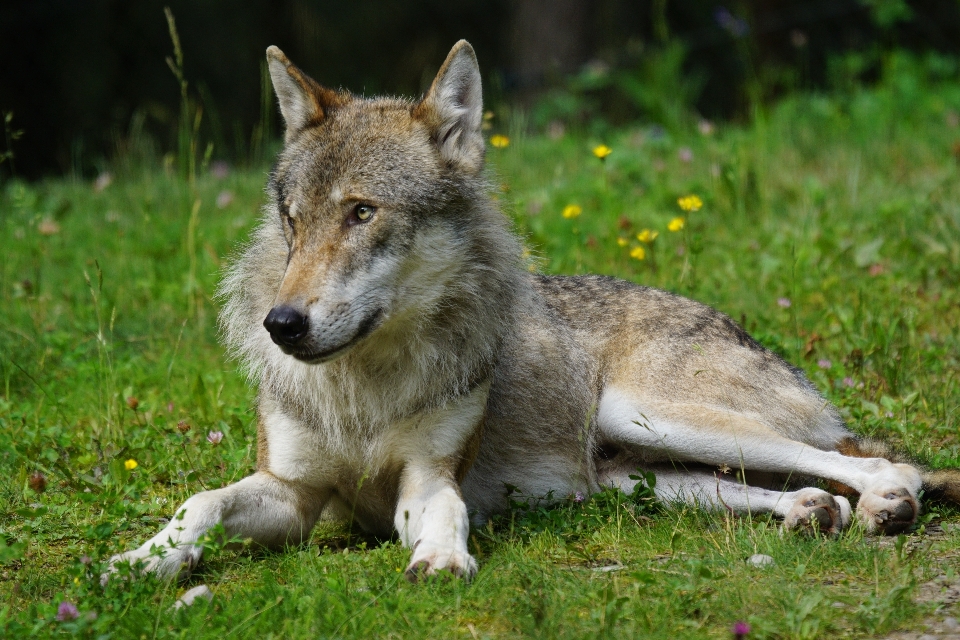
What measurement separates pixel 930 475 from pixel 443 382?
2004 mm

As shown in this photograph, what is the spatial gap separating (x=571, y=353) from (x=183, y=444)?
1.84m

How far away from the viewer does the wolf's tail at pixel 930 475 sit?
4.07 metres

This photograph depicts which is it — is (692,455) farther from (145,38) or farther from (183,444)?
(145,38)

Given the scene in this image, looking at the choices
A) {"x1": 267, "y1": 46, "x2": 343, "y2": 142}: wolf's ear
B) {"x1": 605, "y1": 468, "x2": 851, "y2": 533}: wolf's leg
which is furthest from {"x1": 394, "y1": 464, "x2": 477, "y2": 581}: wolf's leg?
{"x1": 267, "y1": 46, "x2": 343, "y2": 142}: wolf's ear

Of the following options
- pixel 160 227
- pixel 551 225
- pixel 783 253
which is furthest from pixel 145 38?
pixel 783 253

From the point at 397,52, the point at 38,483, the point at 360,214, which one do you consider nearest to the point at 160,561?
the point at 38,483

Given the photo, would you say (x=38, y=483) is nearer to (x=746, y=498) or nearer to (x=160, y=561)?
(x=160, y=561)

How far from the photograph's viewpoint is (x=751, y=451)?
167 inches

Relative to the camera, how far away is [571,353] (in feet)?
15.6

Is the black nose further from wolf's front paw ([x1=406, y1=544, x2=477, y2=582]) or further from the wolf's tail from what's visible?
the wolf's tail

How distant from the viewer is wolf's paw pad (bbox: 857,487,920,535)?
3818 millimetres

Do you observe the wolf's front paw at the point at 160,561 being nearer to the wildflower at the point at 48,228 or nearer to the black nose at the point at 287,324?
the black nose at the point at 287,324

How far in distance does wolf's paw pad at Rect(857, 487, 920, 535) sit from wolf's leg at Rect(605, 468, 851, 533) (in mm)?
83

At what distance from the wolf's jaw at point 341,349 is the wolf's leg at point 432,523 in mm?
607
